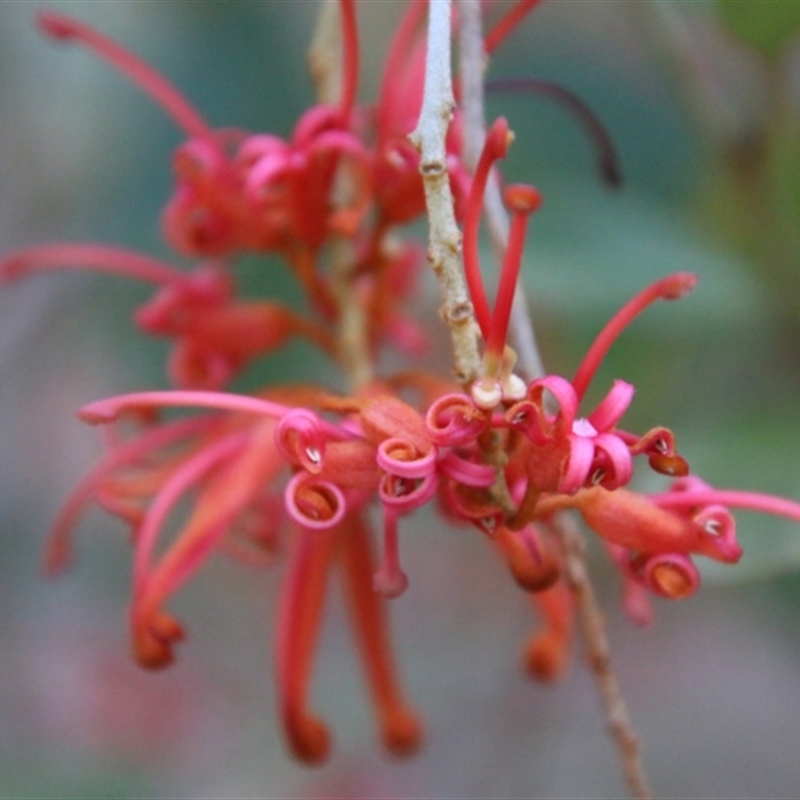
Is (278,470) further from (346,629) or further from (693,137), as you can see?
(346,629)

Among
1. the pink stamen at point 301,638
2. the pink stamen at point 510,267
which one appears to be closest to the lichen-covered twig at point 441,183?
the pink stamen at point 510,267

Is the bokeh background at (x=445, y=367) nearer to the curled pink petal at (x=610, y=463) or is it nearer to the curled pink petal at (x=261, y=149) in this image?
the curled pink petal at (x=610, y=463)

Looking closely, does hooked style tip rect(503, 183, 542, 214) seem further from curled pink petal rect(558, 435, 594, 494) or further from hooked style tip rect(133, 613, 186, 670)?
hooked style tip rect(133, 613, 186, 670)

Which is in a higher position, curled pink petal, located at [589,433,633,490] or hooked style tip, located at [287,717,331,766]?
curled pink petal, located at [589,433,633,490]

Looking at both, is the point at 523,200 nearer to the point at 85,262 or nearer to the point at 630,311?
the point at 630,311

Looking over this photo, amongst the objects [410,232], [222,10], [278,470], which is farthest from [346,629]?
[278,470]

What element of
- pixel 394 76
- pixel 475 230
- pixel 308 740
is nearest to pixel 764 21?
pixel 394 76

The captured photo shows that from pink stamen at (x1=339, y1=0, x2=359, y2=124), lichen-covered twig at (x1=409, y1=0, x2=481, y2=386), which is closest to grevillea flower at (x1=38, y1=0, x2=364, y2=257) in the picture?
pink stamen at (x1=339, y1=0, x2=359, y2=124)
